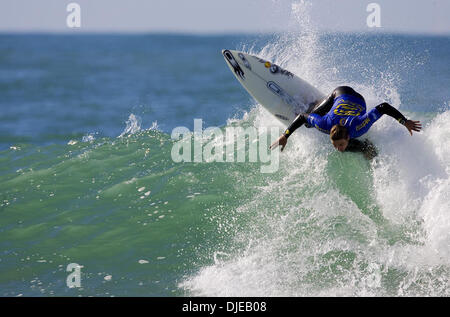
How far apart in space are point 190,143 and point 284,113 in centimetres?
258

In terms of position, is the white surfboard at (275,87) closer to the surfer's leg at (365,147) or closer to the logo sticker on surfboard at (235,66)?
the logo sticker on surfboard at (235,66)

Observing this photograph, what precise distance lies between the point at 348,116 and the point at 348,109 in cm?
15

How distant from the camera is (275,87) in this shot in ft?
28.4

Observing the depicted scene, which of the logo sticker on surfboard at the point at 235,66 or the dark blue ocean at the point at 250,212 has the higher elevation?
the logo sticker on surfboard at the point at 235,66

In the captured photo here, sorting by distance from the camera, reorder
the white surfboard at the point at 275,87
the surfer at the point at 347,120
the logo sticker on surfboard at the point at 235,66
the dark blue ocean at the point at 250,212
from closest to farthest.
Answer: the dark blue ocean at the point at 250,212 < the surfer at the point at 347,120 < the white surfboard at the point at 275,87 < the logo sticker on surfboard at the point at 235,66

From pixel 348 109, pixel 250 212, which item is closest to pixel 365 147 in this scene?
pixel 348 109

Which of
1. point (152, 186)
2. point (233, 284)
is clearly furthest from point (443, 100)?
point (233, 284)

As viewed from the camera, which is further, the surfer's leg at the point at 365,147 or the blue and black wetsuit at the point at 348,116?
the surfer's leg at the point at 365,147

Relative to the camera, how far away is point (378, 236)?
6.36 metres

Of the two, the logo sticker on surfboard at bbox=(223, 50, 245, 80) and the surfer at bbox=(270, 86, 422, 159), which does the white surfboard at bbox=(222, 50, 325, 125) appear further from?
the surfer at bbox=(270, 86, 422, 159)

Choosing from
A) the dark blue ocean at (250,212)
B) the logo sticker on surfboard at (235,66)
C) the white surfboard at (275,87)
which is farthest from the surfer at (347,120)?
the logo sticker on surfboard at (235,66)

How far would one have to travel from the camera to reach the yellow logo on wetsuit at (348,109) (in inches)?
270

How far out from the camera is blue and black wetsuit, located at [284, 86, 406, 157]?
21.3 feet
